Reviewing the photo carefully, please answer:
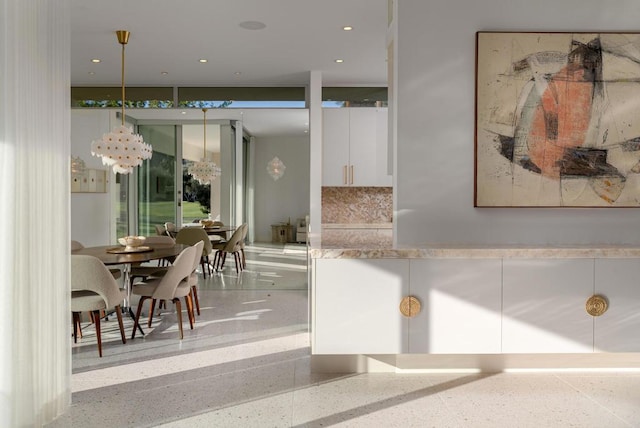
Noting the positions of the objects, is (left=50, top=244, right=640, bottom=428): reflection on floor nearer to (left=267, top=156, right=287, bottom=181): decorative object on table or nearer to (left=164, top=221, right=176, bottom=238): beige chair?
(left=164, top=221, right=176, bottom=238): beige chair

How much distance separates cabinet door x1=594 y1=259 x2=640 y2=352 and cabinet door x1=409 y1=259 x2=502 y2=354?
65 centimetres

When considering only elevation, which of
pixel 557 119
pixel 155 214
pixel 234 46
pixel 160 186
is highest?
pixel 234 46

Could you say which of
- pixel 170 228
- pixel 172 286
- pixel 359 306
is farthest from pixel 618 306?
pixel 170 228

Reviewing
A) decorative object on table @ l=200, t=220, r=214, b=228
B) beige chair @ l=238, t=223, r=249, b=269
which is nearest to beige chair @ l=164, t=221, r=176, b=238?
decorative object on table @ l=200, t=220, r=214, b=228

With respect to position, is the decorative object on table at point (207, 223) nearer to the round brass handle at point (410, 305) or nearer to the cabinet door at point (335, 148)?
the cabinet door at point (335, 148)

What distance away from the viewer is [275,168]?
6.99m

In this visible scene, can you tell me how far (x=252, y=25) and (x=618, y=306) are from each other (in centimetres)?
364

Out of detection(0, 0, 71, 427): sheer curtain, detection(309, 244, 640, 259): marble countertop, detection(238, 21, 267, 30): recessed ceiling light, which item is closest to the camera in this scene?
detection(0, 0, 71, 427): sheer curtain

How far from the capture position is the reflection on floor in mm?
2801

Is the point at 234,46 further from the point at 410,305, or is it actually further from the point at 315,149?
the point at 410,305

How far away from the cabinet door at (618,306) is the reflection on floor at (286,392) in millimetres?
266

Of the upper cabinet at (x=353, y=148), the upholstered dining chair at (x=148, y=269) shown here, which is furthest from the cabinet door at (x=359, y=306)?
the upper cabinet at (x=353, y=148)

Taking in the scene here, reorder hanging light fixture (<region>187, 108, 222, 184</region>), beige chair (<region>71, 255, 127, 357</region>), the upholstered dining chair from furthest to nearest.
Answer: hanging light fixture (<region>187, 108, 222, 184</region>) < the upholstered dining chair < beige chair (<region>71, 255, 127, 357</region>)

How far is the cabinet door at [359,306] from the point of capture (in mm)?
3252
